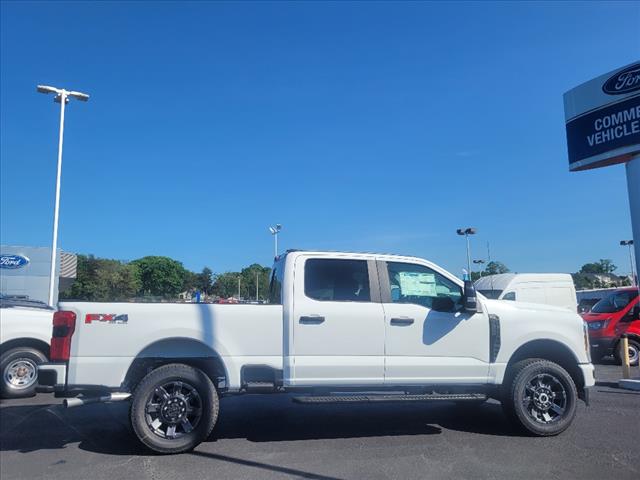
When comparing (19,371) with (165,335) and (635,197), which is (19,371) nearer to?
(165,335)

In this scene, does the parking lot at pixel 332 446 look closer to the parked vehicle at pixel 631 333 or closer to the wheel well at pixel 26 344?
the wheel well at pixel 26 344

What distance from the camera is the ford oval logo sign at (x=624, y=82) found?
11.8 metres

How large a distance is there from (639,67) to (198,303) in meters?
11.0

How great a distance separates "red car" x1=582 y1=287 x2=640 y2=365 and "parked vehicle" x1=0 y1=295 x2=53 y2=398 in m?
13.4

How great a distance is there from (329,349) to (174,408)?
184 centimetres

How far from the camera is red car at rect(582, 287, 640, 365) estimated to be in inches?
567

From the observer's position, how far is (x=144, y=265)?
59875 mm

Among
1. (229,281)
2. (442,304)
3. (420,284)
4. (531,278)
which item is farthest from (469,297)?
(229,281)

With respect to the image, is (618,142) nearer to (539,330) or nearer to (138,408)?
(539,330)

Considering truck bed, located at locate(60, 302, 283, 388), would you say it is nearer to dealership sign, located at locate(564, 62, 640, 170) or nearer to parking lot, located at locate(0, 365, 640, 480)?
parking lot, located at locate(0, 365, 640, 480)

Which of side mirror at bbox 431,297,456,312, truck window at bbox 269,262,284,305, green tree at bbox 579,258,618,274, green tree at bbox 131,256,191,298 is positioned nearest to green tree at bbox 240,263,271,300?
truck window at bbox 269,262,284,305

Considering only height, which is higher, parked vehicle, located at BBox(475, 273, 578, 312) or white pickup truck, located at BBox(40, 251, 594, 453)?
parked vehicle, located at BBox(475, 273, 578, 312)

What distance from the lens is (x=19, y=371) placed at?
9.17m

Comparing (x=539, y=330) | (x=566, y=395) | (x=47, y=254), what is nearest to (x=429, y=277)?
(x=539, y=330)
